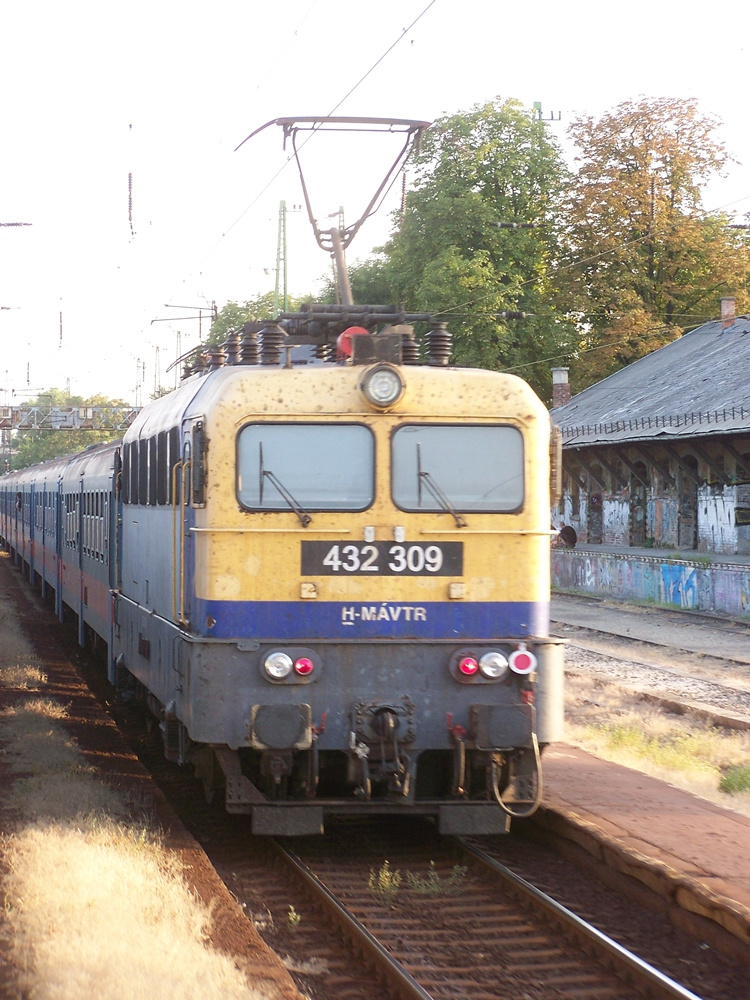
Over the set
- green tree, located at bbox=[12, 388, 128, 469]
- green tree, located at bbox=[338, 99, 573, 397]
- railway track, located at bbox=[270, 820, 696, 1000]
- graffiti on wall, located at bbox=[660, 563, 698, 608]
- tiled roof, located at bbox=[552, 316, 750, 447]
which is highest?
green tree, located at bbox=[338, 99, 573, 397]

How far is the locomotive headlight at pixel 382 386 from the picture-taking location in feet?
25.8

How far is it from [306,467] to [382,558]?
725 millimetres

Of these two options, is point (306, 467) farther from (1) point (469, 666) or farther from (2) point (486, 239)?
(2) point (486, 239)

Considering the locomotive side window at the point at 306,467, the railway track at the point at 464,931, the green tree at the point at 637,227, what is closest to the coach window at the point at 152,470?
the locomotive side window at the point at 306,467

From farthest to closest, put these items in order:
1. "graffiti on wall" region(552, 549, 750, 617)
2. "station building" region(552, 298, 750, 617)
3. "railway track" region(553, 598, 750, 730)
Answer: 1. "station building" region(552, 298, 750, 617)
2. "graffiti on wall" region(552, 549, 750, 617)
3. "railway track" region(553, 598, 750, 730)

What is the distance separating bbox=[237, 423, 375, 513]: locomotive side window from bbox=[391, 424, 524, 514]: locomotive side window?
21cm

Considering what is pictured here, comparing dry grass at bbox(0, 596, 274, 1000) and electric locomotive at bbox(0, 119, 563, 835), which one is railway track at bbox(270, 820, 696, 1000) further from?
dry grass at bbox(0, 596, 274, 1000)

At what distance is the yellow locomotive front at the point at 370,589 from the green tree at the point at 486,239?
30.2m

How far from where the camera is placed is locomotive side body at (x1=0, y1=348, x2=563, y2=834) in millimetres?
7645

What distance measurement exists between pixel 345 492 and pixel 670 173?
3840cm

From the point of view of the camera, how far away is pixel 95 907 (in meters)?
6.20

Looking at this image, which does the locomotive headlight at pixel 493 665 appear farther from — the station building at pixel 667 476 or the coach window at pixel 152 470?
the station building at pixel 667 476

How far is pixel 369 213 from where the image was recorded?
14359 millimetres

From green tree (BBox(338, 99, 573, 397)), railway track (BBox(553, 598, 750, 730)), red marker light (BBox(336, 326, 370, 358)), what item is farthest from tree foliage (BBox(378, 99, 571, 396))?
red marker light (BBox(336, 326, 370, 358))
